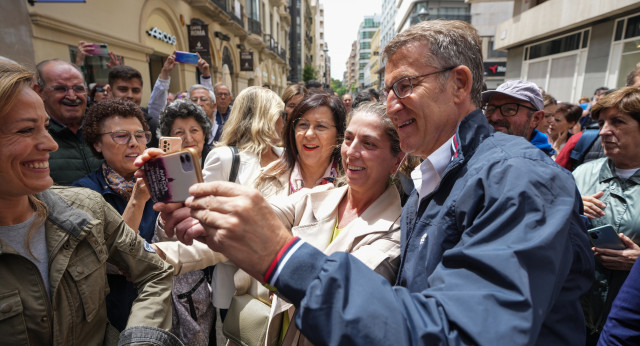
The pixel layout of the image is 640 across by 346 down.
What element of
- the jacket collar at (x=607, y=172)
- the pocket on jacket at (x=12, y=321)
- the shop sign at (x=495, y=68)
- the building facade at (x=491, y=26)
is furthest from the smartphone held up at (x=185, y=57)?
the shop sign at (x=495, y=68)

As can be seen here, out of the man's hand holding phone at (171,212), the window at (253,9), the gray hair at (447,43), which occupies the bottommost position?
the man's hand holding phone at (171,212)

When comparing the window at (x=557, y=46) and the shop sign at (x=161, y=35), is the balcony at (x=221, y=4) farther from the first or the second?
the window at (x=557, y=46)

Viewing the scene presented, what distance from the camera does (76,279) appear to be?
1483 millimetres

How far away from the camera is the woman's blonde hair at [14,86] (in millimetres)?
1334

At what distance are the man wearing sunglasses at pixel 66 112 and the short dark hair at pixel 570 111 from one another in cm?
626

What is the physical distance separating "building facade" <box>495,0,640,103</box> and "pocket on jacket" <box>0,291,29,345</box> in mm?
13628

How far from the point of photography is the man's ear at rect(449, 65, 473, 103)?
139 centimetres

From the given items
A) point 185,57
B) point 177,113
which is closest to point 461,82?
point 177,113

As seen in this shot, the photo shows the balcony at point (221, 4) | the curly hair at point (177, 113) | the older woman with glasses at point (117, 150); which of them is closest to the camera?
Result: the older woman with glasses at point (117, 150)

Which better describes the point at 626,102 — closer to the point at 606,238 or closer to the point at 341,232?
the point at 606,238

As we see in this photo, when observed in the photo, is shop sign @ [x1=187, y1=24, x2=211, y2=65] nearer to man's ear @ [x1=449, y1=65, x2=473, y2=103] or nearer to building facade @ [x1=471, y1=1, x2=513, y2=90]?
man's ear @ [x1=449, y1=65, x2=473, y2=103]

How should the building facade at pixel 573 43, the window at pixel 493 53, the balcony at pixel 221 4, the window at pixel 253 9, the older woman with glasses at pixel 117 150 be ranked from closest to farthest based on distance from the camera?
1. the older woman with glasses at pixel 117 150
2. the building facade at pixel 573 43
3. the balcony at pixel 221 4
4. the window at pixel 253 9
5. the window at pixel 493 53

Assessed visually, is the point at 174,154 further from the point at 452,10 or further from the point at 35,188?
the point at 452,10

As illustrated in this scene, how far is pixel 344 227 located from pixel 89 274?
1.27 metres
